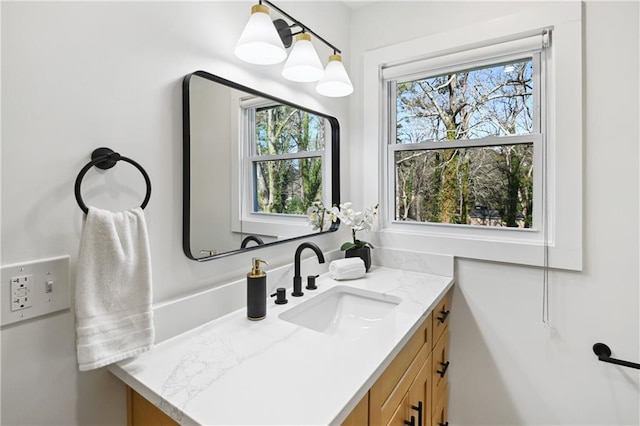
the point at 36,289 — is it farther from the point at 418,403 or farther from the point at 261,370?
the point at 418,403

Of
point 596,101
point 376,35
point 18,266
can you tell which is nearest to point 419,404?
point 18,266

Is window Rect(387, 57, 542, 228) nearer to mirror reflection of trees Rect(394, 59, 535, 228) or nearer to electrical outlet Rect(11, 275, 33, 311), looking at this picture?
mirror reflection of trees Rect(394, 59, 535, 228)

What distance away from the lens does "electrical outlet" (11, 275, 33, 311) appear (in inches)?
27.8

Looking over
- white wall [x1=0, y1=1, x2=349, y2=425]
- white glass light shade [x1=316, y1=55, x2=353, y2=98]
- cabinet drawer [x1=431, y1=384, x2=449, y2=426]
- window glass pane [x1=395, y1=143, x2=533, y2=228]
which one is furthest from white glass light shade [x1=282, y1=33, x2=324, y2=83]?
cabinet drawer [x1=431, y1=384, x2=449, y2=426]

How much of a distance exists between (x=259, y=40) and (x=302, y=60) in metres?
0.26

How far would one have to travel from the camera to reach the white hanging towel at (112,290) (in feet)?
2.44

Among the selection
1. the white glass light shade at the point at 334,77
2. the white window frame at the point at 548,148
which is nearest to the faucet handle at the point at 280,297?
the white window frame at the point at 548,148

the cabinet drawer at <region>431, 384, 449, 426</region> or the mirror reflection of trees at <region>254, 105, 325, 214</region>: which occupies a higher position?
the mirror reflection of trees at <region>254, 105, 325, 214</region>

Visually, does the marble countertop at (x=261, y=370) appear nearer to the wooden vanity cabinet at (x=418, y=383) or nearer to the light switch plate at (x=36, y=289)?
the wooden vanity cabinet at (x=418, y=383)

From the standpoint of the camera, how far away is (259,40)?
106 cm

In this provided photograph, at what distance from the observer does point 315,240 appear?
1704 millimetres

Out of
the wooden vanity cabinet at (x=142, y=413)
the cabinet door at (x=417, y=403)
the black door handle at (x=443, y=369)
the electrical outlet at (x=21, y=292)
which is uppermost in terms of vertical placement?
the electrical outlet at (x=21, y=292)

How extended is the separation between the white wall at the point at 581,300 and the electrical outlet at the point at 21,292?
5.39ft

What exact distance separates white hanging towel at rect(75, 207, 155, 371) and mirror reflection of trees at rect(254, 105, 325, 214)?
1.86 ft
